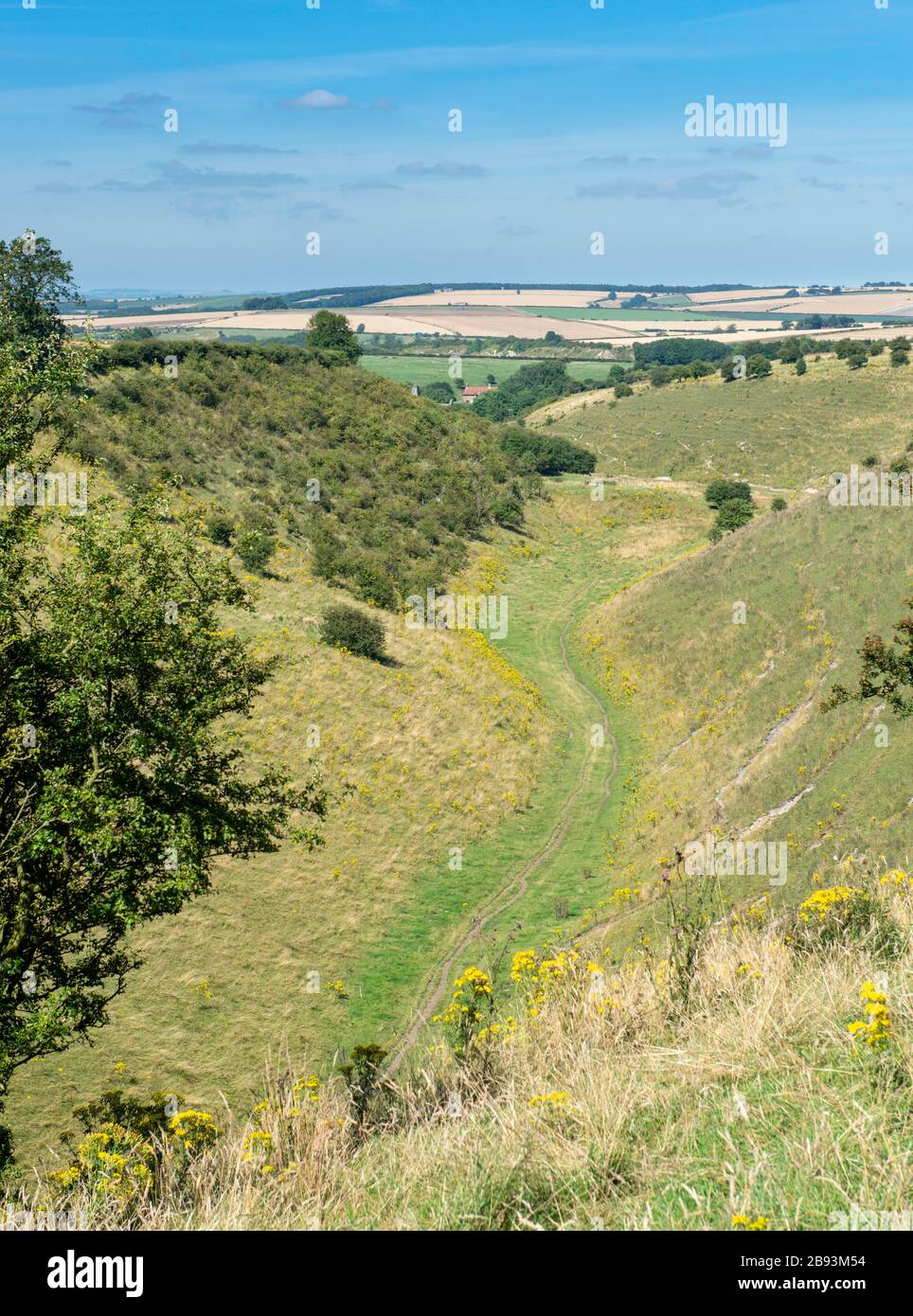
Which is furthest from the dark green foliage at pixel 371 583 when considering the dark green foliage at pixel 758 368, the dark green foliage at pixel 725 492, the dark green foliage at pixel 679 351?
the dark green foliage at pixel 679 351

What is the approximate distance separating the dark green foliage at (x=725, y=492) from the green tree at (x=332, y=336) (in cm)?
3323

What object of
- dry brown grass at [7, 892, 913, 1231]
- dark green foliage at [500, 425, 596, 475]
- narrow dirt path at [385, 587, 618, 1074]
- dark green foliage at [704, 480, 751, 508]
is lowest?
narrow dirt path at [385, 587, 618, 1074]

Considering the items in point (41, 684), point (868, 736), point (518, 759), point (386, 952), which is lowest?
point (386, 952)

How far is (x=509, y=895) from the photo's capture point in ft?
87.2

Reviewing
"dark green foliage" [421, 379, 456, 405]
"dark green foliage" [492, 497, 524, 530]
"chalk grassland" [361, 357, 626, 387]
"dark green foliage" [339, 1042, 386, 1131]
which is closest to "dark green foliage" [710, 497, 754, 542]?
"dark green foliage" [492, 497, 524, 530]

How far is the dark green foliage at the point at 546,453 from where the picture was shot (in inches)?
3406

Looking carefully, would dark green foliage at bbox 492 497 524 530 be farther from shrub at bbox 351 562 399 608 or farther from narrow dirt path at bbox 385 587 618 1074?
narrow dirt path at bbox 385 587 618 1074

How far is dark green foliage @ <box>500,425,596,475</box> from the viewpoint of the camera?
8650 centimetres

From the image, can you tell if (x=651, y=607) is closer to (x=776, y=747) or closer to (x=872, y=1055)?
(x=776, y=747)

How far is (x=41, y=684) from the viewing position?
485 inches

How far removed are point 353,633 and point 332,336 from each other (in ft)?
179

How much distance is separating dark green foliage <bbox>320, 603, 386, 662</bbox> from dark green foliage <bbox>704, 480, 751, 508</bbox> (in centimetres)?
4367

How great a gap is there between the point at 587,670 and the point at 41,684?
1377 inches
